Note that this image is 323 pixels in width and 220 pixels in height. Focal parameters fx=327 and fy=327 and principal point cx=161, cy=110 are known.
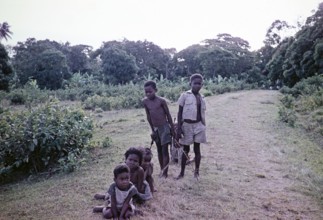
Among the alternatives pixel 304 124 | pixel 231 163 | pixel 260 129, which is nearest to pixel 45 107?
pixel 231 163

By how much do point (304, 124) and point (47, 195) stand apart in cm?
970

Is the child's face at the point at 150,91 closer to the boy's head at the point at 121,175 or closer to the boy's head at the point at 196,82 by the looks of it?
the boy's head at the point at 196,82

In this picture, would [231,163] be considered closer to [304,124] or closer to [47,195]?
[47,195]

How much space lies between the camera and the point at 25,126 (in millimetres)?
6211

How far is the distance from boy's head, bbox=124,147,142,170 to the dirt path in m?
0.58

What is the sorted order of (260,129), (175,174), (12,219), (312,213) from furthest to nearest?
(260,129)
(175,174)
(312,213)
(12,219)

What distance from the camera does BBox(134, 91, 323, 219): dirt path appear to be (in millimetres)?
4223

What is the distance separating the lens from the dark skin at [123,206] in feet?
11.6

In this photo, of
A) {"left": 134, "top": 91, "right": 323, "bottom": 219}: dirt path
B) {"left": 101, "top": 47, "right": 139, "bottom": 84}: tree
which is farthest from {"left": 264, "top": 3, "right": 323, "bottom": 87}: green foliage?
{"left": 134, "top": 91, "right": 323, "bottom": 219}: dirt path

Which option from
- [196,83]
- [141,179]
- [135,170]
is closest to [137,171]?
[135,170]

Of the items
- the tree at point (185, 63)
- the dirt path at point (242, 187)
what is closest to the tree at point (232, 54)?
the tree at point (185, 63)

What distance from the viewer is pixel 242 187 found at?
514 cm

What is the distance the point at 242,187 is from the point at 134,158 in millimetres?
2063

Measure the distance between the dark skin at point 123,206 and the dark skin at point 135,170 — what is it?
405 mm
